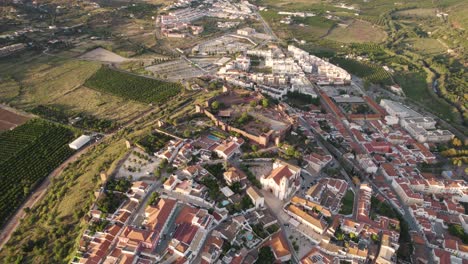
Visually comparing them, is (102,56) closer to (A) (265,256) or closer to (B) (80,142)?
(B) (80,142)

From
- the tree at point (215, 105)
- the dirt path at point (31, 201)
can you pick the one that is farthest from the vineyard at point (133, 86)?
the dirt path at point (31, 201)

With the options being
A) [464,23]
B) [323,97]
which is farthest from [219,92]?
[464,23]

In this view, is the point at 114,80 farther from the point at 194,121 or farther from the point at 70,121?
the point at 194,121

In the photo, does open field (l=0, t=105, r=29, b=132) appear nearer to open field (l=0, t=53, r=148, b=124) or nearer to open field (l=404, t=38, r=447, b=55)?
open field (l=0, t=53, r=148, b=124)

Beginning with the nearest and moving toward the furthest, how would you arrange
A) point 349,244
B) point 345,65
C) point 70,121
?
point 349,244 → point 70,121 → point 345,65

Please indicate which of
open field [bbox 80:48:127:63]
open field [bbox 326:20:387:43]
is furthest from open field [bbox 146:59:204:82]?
open field [bbox 326:20:387:43]

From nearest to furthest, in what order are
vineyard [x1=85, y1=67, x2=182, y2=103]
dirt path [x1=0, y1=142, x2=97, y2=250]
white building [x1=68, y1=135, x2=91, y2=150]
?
dirt path [x1=0, y1=142, x2=97, y2=250] < white building [x1=68, y1=135, x2=91, y2=150] < vineyard [x1=85, y1=67, x2=182, y2=103]

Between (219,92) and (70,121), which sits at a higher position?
(219,92)
